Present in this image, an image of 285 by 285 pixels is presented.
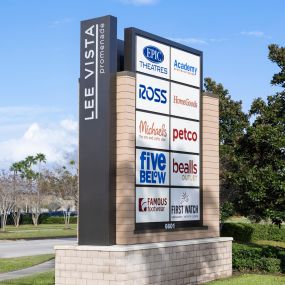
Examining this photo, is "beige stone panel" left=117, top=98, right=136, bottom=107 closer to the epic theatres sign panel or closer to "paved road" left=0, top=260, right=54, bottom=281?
the epic theatres sign panel

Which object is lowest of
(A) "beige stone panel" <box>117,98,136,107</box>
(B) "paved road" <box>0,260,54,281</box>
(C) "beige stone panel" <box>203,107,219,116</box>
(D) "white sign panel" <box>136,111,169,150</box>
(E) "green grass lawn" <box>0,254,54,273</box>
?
(E) "green grass lawn" <box>0,254,54,273</box>

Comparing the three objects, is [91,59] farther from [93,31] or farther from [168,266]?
[168,266]

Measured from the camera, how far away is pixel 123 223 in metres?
15.2

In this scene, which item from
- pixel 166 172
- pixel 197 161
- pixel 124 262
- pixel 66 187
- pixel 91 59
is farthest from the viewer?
pixel 66 187

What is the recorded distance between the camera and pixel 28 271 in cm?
2222

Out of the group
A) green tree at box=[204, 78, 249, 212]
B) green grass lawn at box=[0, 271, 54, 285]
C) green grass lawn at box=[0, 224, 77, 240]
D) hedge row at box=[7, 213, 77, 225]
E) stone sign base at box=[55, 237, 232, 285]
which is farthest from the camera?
hedge row at box=[7, 213, 77, 225]

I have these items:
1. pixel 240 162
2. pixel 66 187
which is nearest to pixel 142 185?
pixel 240 162

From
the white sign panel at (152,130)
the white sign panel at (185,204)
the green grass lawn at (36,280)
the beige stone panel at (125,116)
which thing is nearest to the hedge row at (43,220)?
the green grass lawn at (36,280)

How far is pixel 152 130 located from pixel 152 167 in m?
0.96

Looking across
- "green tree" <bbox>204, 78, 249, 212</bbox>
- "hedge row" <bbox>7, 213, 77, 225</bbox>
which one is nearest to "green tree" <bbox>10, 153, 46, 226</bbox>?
"hedge row" <bbox>7, 213, 77, 225</bbox>

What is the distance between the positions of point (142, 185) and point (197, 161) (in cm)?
294

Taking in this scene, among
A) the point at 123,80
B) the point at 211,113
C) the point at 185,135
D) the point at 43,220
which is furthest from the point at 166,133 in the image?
the point at 43,220

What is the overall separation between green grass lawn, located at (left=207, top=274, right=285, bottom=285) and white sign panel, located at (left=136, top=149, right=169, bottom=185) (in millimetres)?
3321

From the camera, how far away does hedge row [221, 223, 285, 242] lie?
3953cm
